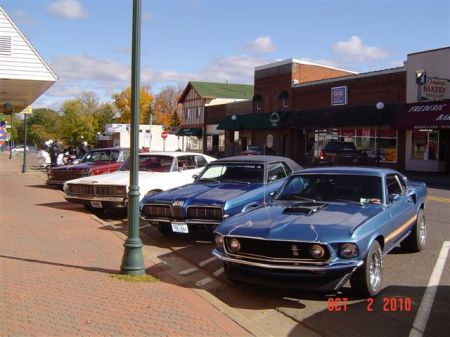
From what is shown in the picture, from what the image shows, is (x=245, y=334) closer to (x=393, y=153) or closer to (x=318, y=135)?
(x=393, y=153)

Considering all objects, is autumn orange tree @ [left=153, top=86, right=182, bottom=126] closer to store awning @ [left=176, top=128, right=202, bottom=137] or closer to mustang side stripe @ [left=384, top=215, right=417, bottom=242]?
store awning @ [left=176, top=128, right=202, bottom=137]

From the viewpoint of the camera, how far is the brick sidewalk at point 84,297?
4.82 metres

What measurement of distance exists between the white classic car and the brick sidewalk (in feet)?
7.17

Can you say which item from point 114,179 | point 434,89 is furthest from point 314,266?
point 434,89

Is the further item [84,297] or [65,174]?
[65,174]

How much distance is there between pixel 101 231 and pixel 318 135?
3248 centimetres

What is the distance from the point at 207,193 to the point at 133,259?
8.52 feet

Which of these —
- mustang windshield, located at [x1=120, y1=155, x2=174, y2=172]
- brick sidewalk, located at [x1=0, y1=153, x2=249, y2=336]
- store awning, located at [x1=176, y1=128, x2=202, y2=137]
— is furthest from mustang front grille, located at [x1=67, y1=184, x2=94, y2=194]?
store awning, located at [x1=176, y1=128, x2=202, y2=137]

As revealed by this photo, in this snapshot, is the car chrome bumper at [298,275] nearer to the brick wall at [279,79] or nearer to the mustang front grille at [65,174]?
the mustang front grille at [65,174]

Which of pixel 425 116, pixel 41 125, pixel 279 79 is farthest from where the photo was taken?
pixel 41 125

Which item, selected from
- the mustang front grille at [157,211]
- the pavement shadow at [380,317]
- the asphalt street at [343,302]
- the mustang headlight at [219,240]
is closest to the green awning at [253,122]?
the mustang front grille at [157,211]

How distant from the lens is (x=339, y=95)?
3744 centimetres

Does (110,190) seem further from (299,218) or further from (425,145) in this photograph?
(425,145)

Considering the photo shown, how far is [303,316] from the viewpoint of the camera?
18.2ft
